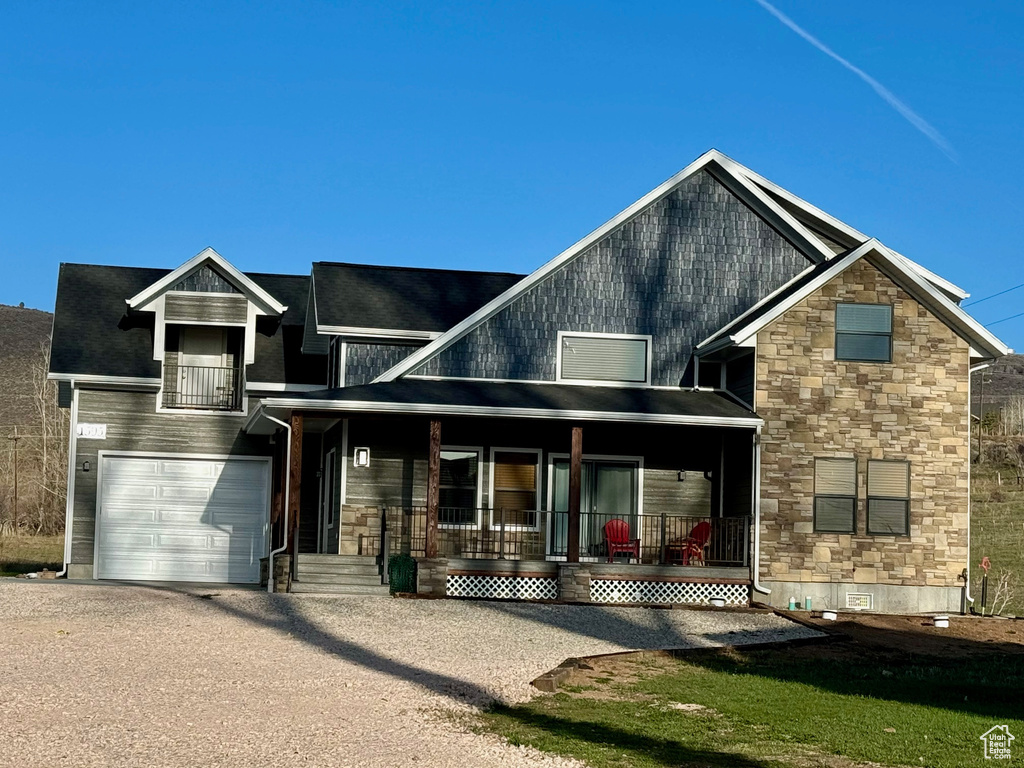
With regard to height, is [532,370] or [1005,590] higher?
[532,370]

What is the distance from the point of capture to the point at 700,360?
23.0 meters

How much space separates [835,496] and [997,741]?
1135 cm

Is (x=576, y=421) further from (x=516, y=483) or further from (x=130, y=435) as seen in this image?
(x=130, y=435)

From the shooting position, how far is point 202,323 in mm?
24703

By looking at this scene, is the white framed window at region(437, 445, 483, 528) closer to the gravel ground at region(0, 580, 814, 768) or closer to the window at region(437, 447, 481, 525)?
the window at region(437, 447, 481, 525)

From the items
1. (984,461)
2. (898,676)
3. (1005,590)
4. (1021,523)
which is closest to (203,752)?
(898,676)

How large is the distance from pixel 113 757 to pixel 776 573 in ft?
47.7

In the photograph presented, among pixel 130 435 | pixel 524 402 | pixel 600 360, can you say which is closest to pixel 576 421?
pixel 524 402

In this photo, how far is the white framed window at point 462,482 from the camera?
72.1 feet

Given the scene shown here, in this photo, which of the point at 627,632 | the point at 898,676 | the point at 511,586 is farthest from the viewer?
the point at 511,586

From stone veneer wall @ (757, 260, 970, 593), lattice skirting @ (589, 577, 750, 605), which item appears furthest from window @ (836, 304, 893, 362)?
lattice skirting @ (589, 577, 750, 605)

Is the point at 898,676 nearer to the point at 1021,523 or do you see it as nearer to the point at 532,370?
the point at 532,370

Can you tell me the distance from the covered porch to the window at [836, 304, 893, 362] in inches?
84.5

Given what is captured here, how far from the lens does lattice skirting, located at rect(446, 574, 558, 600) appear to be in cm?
2022
